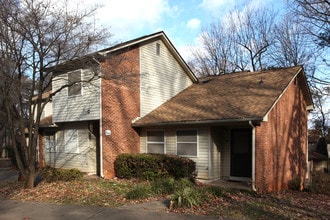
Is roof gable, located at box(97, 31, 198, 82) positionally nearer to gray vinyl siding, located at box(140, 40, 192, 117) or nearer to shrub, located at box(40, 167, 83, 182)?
gray vinyl siding, located at box(140, 40, 192, 117)

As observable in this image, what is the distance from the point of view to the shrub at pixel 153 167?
→ 1377 cm

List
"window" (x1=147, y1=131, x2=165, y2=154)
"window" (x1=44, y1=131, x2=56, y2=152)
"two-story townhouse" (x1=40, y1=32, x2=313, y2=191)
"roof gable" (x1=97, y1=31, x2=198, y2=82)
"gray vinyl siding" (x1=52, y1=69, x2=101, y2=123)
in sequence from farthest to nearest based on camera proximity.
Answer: "window" (x1=44, y1=131, x2=56, y2=152), "window" (x1=147, y1=131, x2=165, y2=154), "gray vinyl siding" (x1=52, y1=69, x2=101, y2=123), "roof gable" (x1=97, y1=31, x2=198, y2=82), "two-story townhouse" (x1=40, y1=32, x2=313, y2=191)

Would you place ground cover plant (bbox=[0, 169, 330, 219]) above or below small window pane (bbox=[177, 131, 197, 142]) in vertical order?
below

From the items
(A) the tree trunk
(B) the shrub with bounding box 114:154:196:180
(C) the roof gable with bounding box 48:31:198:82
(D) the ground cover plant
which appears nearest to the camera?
(D) the ground cover plant

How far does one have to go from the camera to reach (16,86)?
11.9m

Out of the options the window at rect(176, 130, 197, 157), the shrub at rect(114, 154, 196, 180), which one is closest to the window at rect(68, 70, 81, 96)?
the shrub at rect(114, 154, 196, 180)

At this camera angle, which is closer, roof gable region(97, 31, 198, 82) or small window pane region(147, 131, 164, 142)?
roof gable region(97, 31, 198, 82)

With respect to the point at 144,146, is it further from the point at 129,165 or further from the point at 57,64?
the point at 57,64

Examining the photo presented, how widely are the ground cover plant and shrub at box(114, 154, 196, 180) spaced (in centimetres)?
211

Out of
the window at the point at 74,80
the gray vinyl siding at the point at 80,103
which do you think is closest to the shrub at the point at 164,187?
the gray vinyl siding at the point at 80,103

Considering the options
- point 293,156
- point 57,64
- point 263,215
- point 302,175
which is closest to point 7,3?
point 57,64

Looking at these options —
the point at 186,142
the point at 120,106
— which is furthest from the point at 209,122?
the point at 120,106

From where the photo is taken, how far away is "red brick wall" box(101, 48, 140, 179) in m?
15.3

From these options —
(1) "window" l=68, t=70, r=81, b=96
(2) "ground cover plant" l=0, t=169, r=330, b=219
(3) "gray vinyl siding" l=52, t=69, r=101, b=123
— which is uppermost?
(1) "window" l=68, t=70, r=81, b=96
